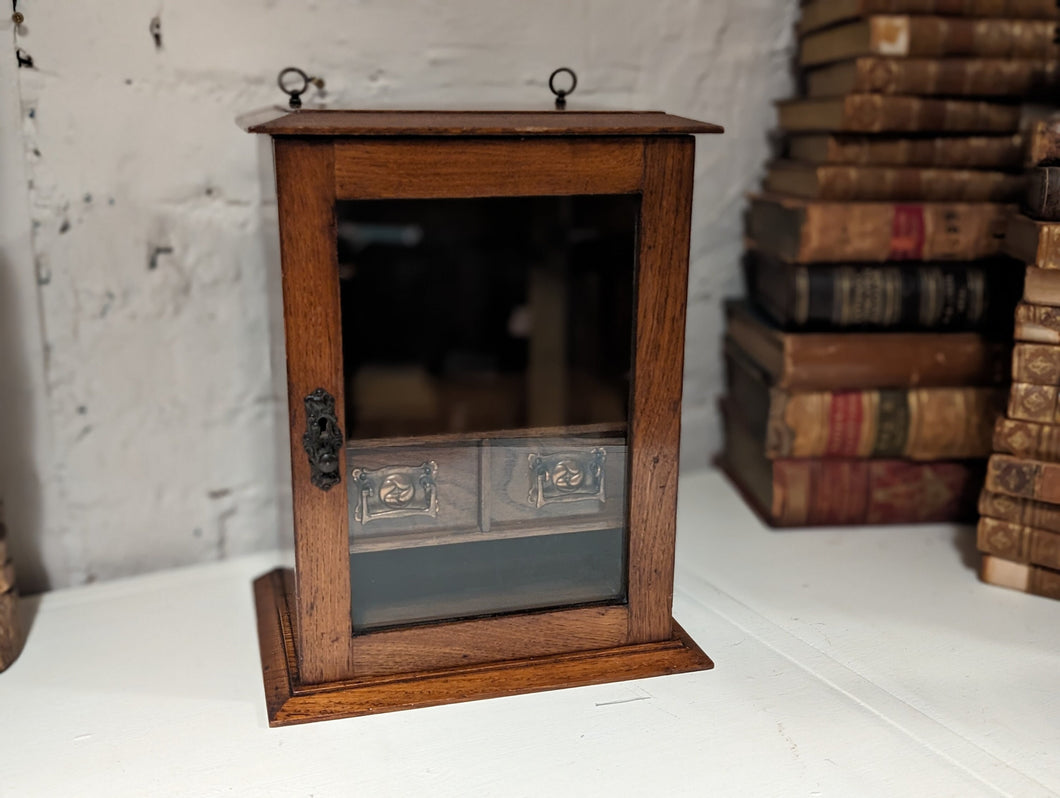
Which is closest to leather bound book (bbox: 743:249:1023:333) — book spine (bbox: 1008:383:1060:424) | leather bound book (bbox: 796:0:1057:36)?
book spine (bbox: 1008:383:1060:424)

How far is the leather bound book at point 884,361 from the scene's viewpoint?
1416 mm

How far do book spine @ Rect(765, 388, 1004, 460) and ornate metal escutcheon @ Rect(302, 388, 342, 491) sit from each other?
0.67 m

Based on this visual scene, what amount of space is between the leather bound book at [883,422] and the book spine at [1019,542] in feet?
0.57

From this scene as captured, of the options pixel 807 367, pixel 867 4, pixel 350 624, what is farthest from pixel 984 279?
pixel 350 624

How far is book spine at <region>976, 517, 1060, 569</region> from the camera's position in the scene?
4.15 ft

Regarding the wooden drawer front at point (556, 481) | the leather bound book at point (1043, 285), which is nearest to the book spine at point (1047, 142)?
the leather bound book at point (1043, 285)

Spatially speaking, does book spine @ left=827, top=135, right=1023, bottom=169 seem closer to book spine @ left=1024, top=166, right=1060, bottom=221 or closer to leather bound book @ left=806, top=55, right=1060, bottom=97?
leather bound book @ left=806, top=55, right=1060, bottom=97

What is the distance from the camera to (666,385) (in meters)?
1.06

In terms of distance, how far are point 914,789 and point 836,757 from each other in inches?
2.8

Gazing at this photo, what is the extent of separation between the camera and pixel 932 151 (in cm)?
143

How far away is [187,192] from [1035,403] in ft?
3.37

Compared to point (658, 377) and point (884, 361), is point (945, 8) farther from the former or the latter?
point (658, 377)

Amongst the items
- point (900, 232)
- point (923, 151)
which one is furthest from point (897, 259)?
point (923, 151)

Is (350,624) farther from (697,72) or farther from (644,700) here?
(697,72)
